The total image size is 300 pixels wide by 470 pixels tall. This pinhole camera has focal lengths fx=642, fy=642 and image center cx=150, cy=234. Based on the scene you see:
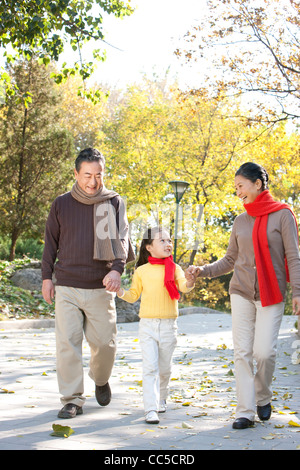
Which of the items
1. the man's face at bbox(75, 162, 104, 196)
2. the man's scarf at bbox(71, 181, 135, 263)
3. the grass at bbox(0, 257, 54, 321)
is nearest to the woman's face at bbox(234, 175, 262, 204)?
the man's scarf at bbox(71, 181, 135, 263)

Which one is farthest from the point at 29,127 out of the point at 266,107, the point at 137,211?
the point at 266,107

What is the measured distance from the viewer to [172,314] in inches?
215

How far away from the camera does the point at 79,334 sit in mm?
5395

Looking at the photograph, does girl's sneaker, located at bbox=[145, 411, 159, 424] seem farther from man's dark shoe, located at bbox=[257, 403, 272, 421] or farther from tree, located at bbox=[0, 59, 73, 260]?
tree, located at bbox=[0, 59, 73, 260]

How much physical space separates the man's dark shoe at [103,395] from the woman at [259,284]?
1.27 m

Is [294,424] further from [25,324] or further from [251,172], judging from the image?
[25,324]

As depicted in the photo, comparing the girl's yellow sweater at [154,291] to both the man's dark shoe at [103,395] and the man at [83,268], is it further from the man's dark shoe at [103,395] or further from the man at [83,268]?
the man's dark shoe at [103,395]

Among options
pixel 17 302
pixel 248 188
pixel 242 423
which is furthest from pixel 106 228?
pixel 17 302

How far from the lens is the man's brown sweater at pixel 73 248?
541cm

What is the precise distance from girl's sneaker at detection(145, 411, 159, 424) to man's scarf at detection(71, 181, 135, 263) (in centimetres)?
129

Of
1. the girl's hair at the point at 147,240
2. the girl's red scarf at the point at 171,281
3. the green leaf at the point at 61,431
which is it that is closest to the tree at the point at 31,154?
the girl's hair at the point at 147,240

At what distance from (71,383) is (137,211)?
78.1ft

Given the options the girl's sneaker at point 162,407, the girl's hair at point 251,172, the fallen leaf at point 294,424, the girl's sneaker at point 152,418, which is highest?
the girl's hair at point 251,172

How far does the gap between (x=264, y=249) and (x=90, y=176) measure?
5.21 feet
